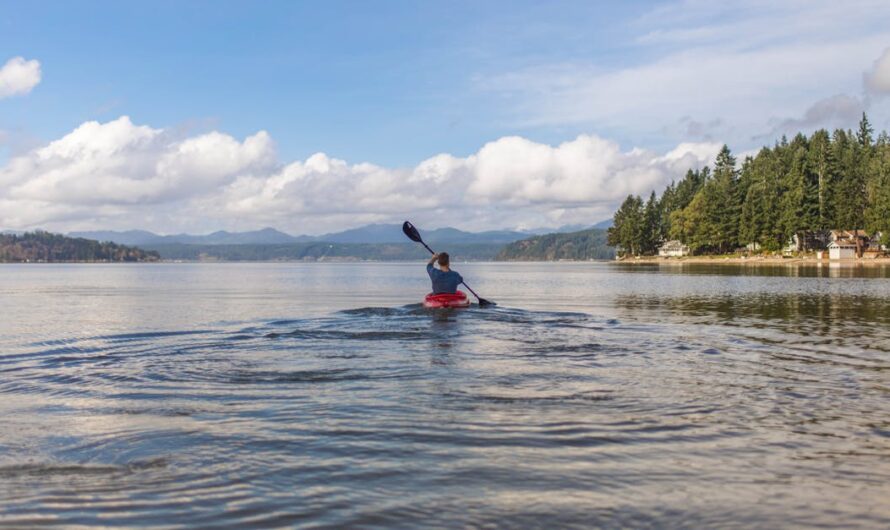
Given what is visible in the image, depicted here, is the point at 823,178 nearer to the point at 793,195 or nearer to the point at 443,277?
the point at 793,195

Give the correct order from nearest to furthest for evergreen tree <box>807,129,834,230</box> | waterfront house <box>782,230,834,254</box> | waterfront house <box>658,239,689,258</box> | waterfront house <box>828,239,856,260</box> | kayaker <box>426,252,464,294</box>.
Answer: kayaker <box>426,252,464,294</box>, waterfront house <box>828,239,856,260</box>, evergreen tree <box>807,129,834,230</box>, waterfront house <box>782,230,834,254</box>, waterfront house <box>658,239,689,258</box>

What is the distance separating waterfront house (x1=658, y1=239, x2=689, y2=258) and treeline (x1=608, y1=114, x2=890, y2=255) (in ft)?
25.9

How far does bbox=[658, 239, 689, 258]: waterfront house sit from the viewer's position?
615 feet

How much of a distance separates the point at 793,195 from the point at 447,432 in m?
139

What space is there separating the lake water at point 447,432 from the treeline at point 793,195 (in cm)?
12207

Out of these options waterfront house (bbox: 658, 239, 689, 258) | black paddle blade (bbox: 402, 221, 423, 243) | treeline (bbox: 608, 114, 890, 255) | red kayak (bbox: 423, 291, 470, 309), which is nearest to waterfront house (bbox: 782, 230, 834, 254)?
treeline (bbox: 608, 114, 890, 255)

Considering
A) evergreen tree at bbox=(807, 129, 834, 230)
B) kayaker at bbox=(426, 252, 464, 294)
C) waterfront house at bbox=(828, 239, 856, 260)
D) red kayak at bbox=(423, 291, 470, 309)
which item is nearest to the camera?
kayaker at bbox=(426, 252, 464, 294)

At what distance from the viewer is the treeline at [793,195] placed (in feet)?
429

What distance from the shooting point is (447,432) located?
9.40 m

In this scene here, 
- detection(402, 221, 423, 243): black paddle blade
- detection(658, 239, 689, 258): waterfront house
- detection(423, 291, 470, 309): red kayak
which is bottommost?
detection(423, 291, 470, 309): red kayak

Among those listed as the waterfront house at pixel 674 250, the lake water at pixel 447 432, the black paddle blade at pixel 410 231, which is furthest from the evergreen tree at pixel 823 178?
the lake water at pixel 447 432

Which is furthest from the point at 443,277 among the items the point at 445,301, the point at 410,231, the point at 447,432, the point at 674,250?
the point at 674,250

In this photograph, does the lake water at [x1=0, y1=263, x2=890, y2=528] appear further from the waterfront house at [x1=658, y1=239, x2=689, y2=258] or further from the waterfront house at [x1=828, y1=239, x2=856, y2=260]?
the waterfront house at [x1=658, y1=239, x2=689, y2=258]

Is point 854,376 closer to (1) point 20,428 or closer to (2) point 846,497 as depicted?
(2) point 846,497
